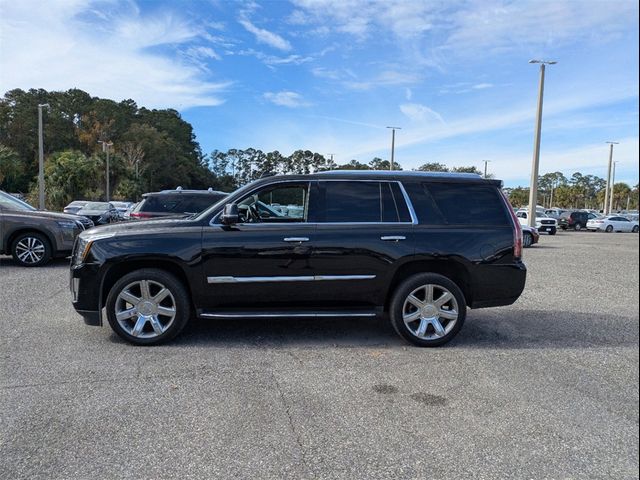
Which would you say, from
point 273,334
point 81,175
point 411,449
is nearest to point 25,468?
point 411,449

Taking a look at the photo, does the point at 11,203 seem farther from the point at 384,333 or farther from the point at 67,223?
the point at 384,333

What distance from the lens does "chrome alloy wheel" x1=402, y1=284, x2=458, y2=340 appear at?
5133mm

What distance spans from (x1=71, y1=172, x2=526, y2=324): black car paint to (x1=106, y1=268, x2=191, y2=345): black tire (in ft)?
0.43

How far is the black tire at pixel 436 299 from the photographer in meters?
5.11

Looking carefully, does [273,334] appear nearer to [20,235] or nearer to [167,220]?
[167,220]

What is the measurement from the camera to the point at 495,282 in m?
5.28

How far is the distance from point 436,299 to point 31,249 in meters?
8.89

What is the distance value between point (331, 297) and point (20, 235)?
8235 millimetres

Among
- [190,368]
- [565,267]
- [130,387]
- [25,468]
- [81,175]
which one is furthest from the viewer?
[81,175]

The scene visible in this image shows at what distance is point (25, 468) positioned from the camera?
2.82 metres

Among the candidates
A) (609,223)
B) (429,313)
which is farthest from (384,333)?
(609,223)

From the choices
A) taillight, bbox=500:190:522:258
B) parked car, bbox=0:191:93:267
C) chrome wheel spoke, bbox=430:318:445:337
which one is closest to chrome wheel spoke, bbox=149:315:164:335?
chrome wheel spoke, bbox=430:318:445:337

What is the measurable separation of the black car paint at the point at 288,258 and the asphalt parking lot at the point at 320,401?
0.51 meters

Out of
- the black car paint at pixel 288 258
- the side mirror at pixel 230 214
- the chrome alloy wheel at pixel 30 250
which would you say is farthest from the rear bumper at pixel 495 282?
the chrome alloy wheel at pixel 30 250
